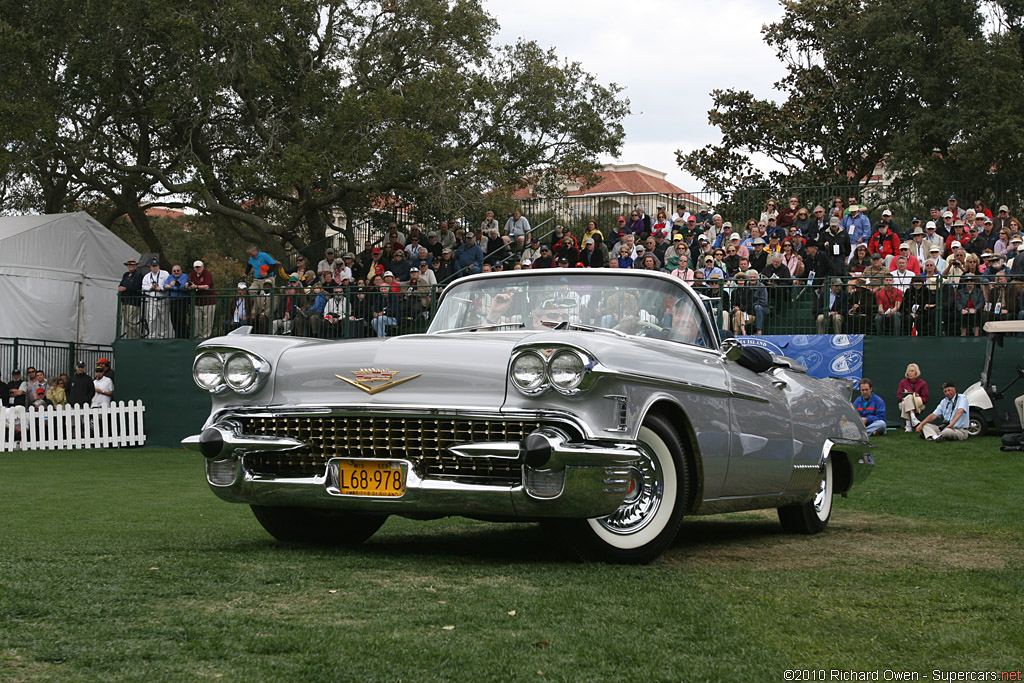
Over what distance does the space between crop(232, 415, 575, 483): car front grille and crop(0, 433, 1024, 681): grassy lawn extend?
18.8 inches

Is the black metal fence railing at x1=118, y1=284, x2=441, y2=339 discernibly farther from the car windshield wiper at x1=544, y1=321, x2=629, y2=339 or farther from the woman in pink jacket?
the car windshield wiper at x1=544, y1=321, x2=629, y2=339

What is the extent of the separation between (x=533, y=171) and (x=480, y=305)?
25811 millimetres

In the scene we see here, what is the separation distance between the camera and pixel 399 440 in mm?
5906

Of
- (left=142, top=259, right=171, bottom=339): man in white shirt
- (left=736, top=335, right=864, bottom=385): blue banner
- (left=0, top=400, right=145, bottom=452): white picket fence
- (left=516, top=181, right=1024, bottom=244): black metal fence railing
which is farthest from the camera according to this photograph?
(left=516, top=181, right=1024, bottom=244): black metal fence railing

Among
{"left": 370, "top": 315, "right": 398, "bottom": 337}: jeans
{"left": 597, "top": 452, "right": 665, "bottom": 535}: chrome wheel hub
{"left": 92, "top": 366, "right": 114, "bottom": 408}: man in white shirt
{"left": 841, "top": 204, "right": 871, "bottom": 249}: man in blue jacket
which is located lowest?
{"left": 597, "top": 452, "right": 665, "bottom": 535}: chrome wheel hub

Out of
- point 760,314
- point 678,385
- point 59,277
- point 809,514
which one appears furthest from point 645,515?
point 59,277

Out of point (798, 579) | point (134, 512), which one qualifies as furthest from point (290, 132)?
point (798, 579)

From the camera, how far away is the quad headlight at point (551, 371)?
5715mm

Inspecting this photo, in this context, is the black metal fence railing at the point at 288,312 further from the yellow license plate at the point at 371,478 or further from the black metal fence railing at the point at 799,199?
the yellow license plate at the point at 371,478

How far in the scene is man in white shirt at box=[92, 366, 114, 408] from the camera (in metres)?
23.7

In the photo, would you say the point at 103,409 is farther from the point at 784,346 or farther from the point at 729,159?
the point at 729,159

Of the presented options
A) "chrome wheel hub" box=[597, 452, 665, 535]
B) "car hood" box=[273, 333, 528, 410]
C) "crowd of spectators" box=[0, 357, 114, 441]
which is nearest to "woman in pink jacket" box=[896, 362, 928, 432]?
"chrome wheel hub" box=[597, 452, 665, 535]

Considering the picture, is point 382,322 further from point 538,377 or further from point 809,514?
point 538,377

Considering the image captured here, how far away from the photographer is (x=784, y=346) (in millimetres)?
18688
